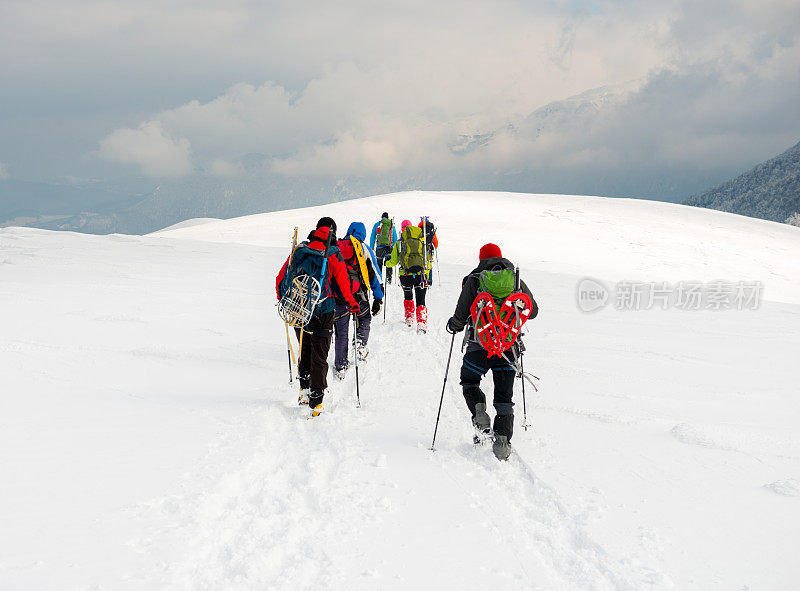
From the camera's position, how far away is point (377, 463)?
455cm

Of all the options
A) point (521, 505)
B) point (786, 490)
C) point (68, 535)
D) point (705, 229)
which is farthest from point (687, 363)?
point (705, 229)

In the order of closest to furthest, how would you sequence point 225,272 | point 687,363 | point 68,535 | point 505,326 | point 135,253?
point 68,535
point 505,326
point 687,363
point 225,272
point 135,253

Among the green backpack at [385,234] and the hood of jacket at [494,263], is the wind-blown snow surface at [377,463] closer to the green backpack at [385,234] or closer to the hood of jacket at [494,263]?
the hood of jacket at [494,263]

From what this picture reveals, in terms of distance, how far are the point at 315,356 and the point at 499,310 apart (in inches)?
94.2

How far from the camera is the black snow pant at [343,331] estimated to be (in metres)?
6.92

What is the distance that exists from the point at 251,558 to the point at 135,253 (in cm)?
1785

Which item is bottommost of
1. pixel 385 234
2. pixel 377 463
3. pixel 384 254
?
pixel 377 463

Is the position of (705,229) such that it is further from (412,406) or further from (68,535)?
(68,535)

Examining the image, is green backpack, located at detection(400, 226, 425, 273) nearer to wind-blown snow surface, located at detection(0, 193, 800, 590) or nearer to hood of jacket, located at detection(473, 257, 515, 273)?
Answer: wind-blown snow surface, located at detection(0, 193, 800, 590)

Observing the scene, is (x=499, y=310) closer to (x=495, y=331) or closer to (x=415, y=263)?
(x=495, y=331)

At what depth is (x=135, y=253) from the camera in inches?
717

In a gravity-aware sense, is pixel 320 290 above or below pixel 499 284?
below

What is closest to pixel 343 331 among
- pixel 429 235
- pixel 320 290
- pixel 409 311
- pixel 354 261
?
pixel 354 261

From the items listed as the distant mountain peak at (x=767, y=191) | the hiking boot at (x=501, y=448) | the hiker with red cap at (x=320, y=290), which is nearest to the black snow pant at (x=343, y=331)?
the hiker with red cap at (x=320, y=290)
